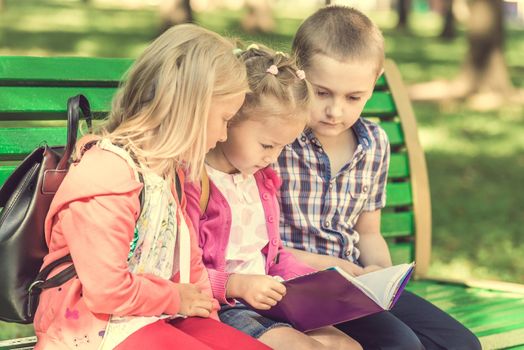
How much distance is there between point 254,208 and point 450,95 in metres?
9.71

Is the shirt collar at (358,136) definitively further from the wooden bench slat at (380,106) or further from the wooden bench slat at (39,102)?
the wooden bench slat at (39,102)

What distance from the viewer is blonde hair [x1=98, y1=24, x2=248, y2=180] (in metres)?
2.66

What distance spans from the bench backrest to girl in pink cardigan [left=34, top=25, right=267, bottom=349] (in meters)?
0.79

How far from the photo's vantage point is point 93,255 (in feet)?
8.21

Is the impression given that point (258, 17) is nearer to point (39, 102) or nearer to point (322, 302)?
point (39, 102)

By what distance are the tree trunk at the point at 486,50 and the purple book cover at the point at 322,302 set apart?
389 inches

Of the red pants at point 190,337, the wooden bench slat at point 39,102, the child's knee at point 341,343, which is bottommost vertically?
the child's knee at point 341,343

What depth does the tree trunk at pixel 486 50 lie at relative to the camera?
488 inches

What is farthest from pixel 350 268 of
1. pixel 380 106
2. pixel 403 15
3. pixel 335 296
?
pixel 403 15

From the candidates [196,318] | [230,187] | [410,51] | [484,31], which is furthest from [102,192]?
[410,51]

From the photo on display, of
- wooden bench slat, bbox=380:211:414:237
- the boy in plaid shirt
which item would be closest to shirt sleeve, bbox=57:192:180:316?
the boy in plaid shirt

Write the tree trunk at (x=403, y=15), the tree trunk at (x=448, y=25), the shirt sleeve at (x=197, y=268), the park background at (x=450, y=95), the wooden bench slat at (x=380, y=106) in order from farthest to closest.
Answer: the tree trunk at (x=403, y=15) → the tree trunk at (x=448, y=25) → the park background at (x=450, y=95) → the wooden bench slat at (x=380, y=106) → the shirt sleeve at (x=197, y=268)

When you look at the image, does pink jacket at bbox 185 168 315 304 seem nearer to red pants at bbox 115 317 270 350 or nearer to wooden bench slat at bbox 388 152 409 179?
red pants at bbox 115 317 270 350

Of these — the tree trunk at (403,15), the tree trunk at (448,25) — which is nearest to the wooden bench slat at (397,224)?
the tree trunk at (448,25)
